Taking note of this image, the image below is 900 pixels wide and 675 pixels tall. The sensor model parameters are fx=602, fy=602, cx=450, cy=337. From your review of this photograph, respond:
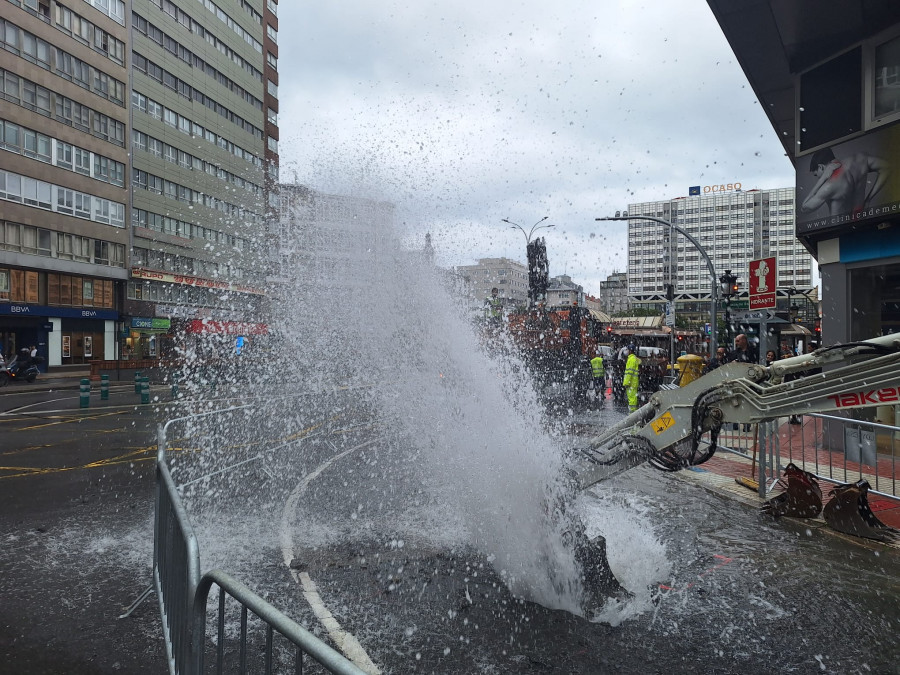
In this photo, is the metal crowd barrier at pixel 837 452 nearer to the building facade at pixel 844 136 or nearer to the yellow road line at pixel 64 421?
the building facade at pixel 844 136

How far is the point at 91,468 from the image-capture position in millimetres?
9844

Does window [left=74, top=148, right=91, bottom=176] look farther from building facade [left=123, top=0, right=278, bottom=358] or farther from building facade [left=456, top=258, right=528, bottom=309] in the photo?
building facade [left=456, top=258, right=528, bottom=309]

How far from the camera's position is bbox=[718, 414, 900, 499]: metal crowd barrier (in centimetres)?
748

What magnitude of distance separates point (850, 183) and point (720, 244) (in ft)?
450

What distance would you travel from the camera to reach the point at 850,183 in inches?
438

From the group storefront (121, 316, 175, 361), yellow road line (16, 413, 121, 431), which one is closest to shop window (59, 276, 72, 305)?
storefront (121, 316, 175, 361)

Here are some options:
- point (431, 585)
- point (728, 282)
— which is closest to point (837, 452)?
point (431, 585)

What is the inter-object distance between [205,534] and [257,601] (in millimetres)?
4409

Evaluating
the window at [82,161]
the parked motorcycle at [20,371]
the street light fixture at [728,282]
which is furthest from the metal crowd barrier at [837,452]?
the window at [82,161]

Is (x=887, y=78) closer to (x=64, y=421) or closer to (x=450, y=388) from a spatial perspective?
(x=450, y=388)

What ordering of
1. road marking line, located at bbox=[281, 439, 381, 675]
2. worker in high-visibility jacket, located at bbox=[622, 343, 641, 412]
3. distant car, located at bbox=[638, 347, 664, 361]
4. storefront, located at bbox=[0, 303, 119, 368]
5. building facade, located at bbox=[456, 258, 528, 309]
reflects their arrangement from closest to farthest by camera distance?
road marking line, located at bbox=[281, 439, 381, 675], building facade, located at bbox=[456, 258, 528, 309], worker in high-visibility jacket, located at bbox=[622, 343, 641, 412], distant car, located at bbox=[638, 347, 664, 361], storefront, located at bbox=[0, 303, 119, 368]

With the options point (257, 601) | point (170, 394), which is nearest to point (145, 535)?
point (257, 601)

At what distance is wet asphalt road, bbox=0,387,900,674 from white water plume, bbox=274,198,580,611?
1.07ft

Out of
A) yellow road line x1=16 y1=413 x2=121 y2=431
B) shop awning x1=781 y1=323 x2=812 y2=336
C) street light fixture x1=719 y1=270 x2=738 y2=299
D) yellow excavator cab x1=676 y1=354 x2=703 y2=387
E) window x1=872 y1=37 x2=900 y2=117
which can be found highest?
window x1=872 y1=37 x2=900 y2=117
